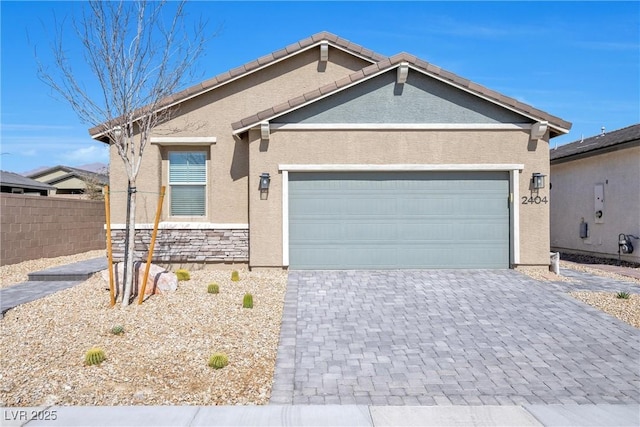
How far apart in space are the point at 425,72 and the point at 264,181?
443 cm

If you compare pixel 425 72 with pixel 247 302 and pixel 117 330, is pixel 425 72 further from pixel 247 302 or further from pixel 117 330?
pixel 117 330

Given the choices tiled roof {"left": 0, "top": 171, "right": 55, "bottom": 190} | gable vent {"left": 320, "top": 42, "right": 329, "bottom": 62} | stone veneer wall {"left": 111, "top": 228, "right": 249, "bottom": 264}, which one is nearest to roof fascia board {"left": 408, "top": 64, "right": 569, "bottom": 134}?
gable vent {"left": 320, "top": 42, "right": 329, "bottom": 62}

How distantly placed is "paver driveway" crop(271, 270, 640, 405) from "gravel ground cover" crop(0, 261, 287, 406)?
41cm

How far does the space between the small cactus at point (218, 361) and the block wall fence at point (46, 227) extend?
30.1 ft

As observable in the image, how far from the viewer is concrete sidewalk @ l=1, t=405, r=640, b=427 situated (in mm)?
4008

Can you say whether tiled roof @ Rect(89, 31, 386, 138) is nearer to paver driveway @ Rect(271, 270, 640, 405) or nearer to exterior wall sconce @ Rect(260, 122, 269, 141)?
exterior wall sconce @ Rect(260, 122, 269, 141)

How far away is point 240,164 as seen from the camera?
11539 mm

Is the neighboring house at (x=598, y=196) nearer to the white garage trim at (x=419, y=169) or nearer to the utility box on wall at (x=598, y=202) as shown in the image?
the utility box on wall at (x=598, y=202)

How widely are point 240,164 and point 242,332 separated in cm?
603

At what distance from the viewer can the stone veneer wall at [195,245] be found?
11.2 meters

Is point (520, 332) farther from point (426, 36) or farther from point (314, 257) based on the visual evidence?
point (426, 36)

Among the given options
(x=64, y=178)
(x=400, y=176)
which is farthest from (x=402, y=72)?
(x=64, y=178)

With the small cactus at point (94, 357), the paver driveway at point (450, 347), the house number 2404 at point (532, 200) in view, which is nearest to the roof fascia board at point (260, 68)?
the house number 2404 at point (532, 200)

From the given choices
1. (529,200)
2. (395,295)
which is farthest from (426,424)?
(529,200)
